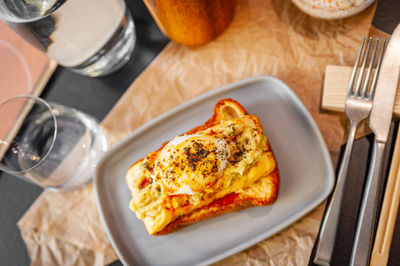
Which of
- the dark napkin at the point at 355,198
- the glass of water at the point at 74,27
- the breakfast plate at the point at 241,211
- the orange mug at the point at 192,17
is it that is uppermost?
the glass of water at the point at 74,27

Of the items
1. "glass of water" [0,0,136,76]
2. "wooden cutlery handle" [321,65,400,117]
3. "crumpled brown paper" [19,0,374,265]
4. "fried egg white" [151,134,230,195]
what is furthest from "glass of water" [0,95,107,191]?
"wooden cutlery handle" [321,65,400,117]

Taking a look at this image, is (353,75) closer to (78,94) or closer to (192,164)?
(192,164)

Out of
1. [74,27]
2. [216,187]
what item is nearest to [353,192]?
[216,187]

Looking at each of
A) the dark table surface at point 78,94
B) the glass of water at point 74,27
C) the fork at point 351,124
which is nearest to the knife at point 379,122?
the fork at point 351,124

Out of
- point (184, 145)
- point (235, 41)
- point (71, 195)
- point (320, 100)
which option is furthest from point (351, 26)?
point (71, 195)

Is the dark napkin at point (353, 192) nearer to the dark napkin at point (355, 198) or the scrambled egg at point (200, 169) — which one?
the dark napkin at point (355, 198)

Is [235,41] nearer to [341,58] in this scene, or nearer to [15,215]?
[341,58]
